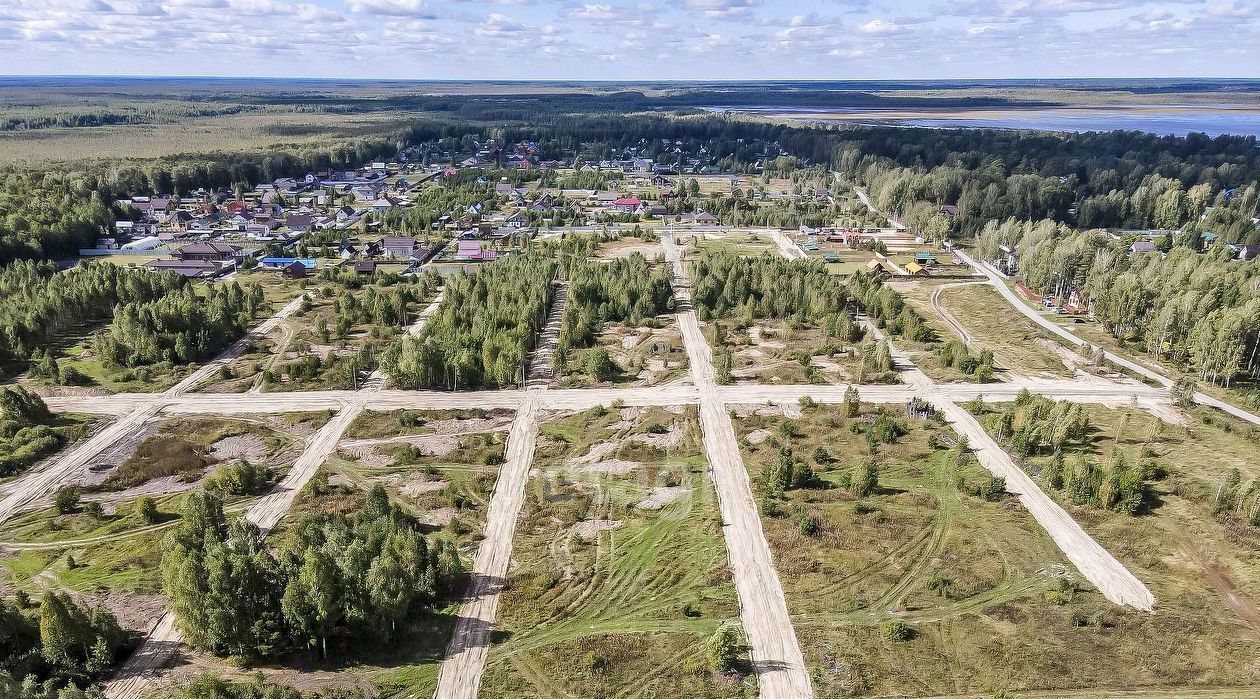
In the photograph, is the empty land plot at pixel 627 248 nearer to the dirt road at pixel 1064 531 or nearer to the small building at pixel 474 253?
the small building at pixel 474 253

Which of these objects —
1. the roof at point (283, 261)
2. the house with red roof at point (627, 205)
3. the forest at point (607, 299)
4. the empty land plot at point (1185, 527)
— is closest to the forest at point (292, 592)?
the empty land plot at point (1185, 527)

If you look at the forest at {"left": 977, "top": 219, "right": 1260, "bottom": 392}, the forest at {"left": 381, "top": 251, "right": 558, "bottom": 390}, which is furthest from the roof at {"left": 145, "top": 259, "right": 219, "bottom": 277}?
the forest at {"left": 977, "top": 219, "right": 1260, "bottom": 392}

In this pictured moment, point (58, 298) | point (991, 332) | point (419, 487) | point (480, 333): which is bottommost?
point (419, 487)

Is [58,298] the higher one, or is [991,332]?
[58,298]

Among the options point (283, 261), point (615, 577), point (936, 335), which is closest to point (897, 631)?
point (615, 577)

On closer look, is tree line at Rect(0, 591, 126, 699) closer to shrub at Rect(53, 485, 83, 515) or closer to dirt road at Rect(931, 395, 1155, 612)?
shrub at Rect(53, 485, 83, 515)

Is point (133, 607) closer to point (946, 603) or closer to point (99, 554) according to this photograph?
point (99, 554)
